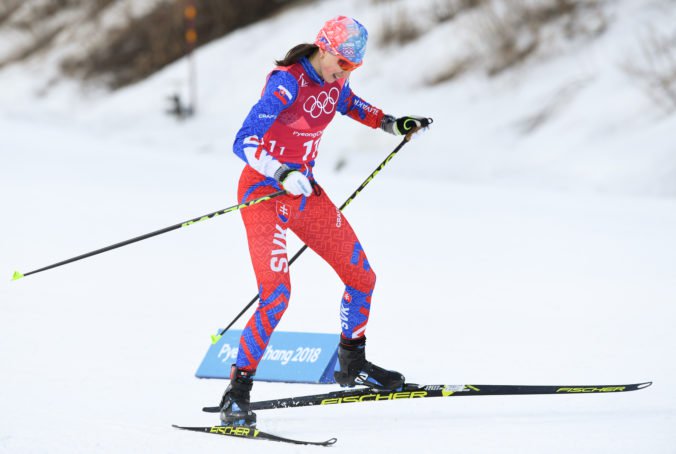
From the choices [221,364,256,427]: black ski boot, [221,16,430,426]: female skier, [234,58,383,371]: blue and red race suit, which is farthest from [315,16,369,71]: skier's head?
[221,364,256,427]: black ski boot

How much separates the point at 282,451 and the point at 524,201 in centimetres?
481

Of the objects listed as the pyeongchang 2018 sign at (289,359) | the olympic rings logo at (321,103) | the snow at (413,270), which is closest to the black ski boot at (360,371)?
the snow at (413,270)

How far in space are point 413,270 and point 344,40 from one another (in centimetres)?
283

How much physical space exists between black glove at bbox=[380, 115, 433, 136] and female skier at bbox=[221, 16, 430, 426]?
0.28 meters

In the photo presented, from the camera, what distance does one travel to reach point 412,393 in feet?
12.8

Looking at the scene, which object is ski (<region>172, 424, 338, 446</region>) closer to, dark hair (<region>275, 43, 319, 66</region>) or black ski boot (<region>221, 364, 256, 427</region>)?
black ski boot (<region>221, 364, 256, 427</region>)

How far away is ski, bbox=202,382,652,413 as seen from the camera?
370 cm

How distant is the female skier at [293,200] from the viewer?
11.5ft

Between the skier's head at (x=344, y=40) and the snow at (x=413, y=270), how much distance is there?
1.56 metres

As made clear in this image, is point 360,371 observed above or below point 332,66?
below

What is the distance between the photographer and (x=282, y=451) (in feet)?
11.4

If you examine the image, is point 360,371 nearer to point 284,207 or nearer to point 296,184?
point 284,207

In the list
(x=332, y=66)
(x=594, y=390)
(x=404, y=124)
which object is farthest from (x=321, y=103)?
(x=594, y=390)

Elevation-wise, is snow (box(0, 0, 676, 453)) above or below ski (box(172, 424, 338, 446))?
above
